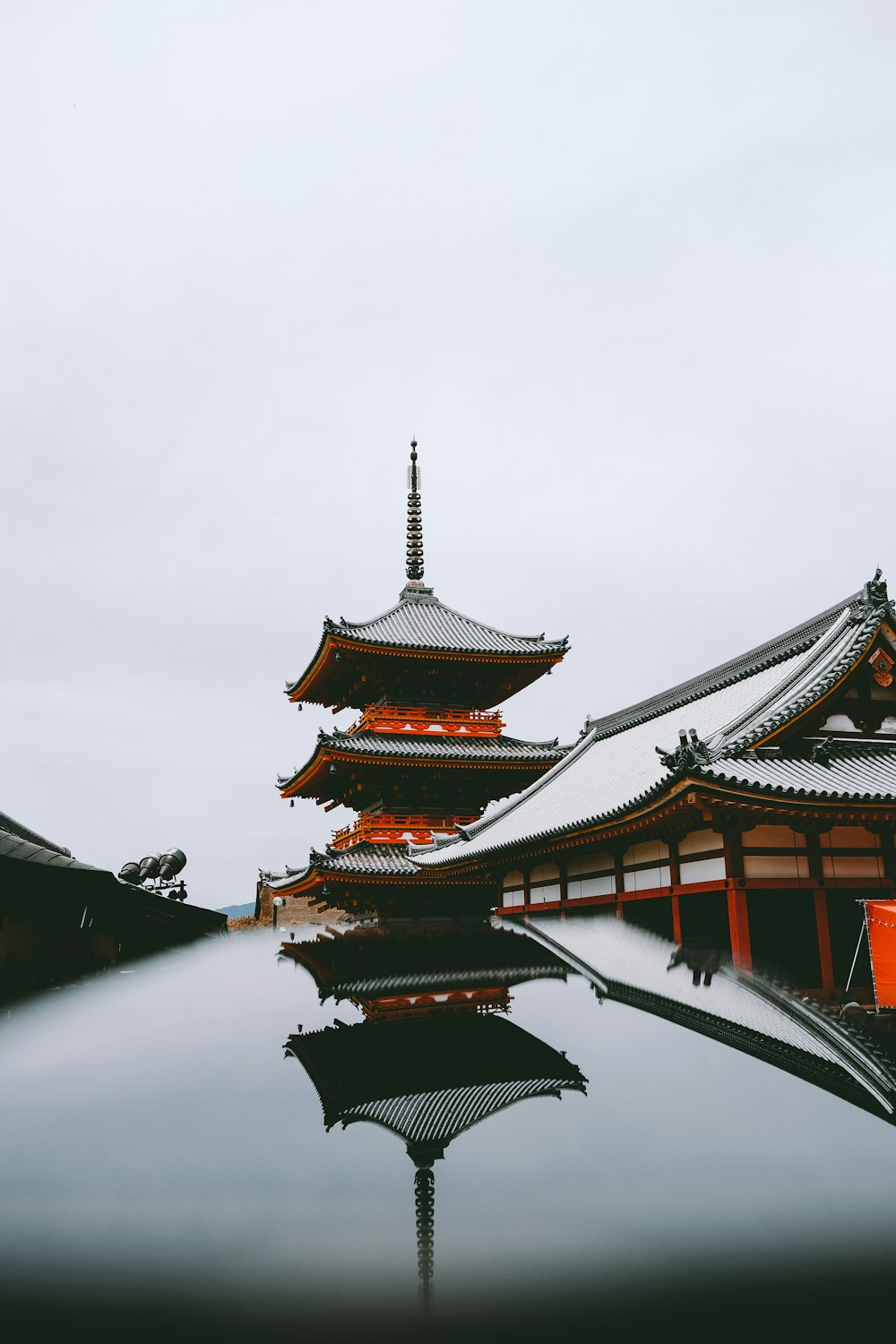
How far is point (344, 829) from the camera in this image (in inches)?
1237

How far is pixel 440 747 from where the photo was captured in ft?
97.0

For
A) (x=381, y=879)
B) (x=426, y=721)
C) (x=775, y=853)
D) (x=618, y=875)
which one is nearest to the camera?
(x=775, y=853)

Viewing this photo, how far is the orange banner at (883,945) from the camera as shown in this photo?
29.3ft

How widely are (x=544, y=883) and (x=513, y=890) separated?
2.17 m

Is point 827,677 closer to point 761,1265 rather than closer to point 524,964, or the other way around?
point 524,964

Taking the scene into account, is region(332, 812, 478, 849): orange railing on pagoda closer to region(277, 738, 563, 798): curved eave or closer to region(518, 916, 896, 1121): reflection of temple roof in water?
region(277, 738, 563, 798): curved eave

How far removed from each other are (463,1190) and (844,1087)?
2087mm

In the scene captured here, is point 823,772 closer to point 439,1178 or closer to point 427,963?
point 427,963

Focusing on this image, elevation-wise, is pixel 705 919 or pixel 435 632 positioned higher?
pixel 435 632

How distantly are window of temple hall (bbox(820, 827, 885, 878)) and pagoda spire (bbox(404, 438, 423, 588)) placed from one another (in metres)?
23.3

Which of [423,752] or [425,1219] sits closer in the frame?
[425,1219]

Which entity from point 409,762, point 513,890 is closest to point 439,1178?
point 513,890

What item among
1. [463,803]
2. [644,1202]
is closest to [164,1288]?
[644,1202]

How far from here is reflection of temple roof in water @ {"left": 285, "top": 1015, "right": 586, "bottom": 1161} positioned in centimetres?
417
